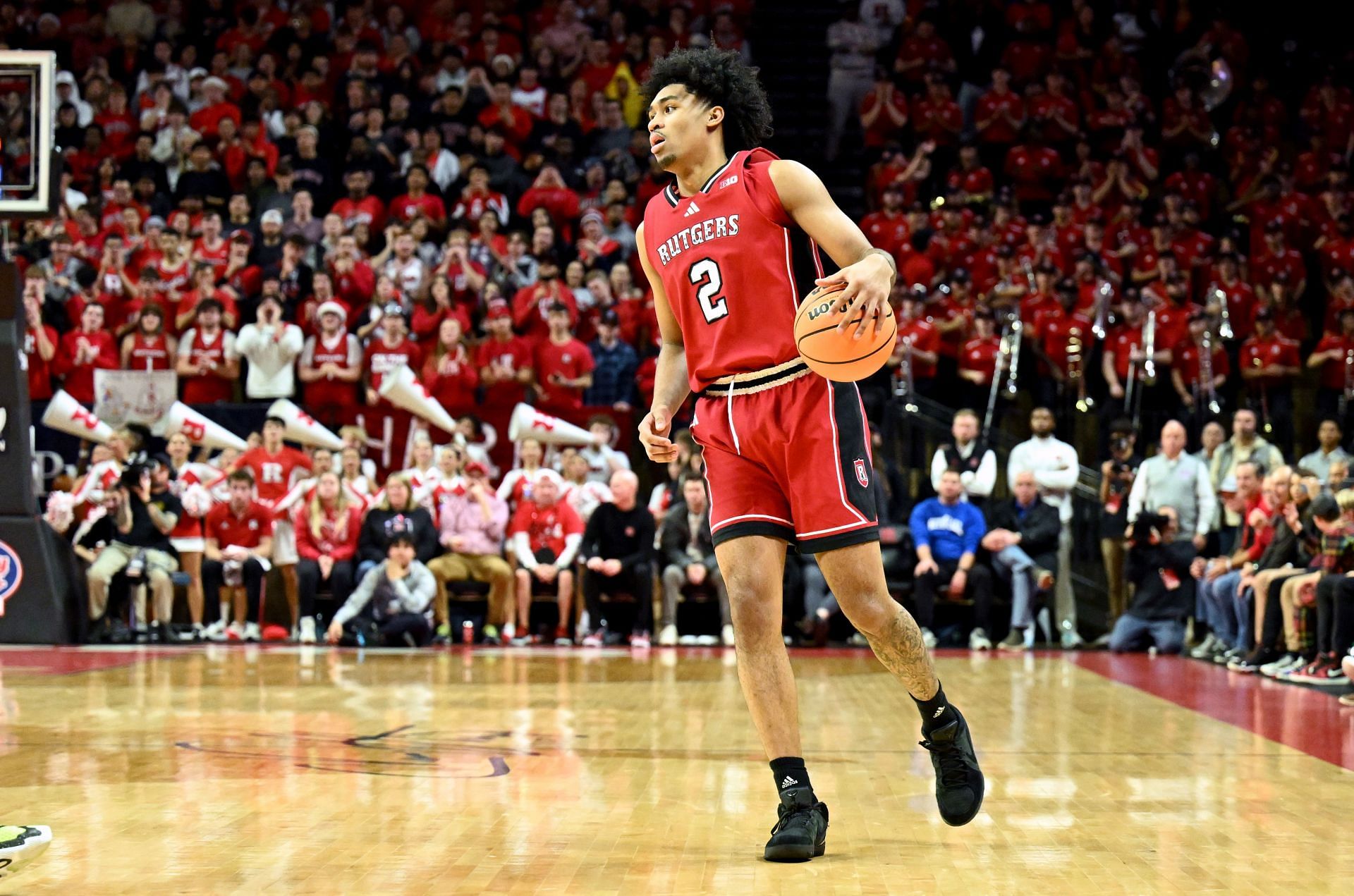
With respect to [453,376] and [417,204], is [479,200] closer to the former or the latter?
[417,204]

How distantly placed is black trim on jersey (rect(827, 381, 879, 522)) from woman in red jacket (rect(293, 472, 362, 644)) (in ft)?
30.3

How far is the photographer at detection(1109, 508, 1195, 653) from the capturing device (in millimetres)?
12188

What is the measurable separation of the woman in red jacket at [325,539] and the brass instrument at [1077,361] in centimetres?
649

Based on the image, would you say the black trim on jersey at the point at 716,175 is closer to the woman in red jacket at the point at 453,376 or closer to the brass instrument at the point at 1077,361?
the woman in red jacket at the point at 453,376

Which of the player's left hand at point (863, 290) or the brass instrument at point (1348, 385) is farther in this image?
the brass instrument at point (1348, 385)

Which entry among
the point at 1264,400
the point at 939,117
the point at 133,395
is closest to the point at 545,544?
the point at 133,395

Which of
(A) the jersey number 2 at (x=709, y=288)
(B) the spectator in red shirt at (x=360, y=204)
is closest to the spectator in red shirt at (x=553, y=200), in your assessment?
(B) the spectator in red shirt at (x=360, y=204)

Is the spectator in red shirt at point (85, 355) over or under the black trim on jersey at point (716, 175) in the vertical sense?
over

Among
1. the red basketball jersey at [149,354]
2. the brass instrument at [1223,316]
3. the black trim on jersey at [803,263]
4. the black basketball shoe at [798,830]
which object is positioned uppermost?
the brass instrument at [1223,316]

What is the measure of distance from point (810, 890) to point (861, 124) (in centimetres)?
1597

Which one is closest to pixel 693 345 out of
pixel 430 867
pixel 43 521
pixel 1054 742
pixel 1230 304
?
pixel 430 867

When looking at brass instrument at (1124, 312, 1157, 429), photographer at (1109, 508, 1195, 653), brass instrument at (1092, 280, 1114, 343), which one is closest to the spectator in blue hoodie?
photographer at (1109, 508, 1195, 653)

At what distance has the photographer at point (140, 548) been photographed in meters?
13.0

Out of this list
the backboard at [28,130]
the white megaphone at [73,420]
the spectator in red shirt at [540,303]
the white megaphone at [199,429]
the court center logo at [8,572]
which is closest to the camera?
the backboard at [28,130]
